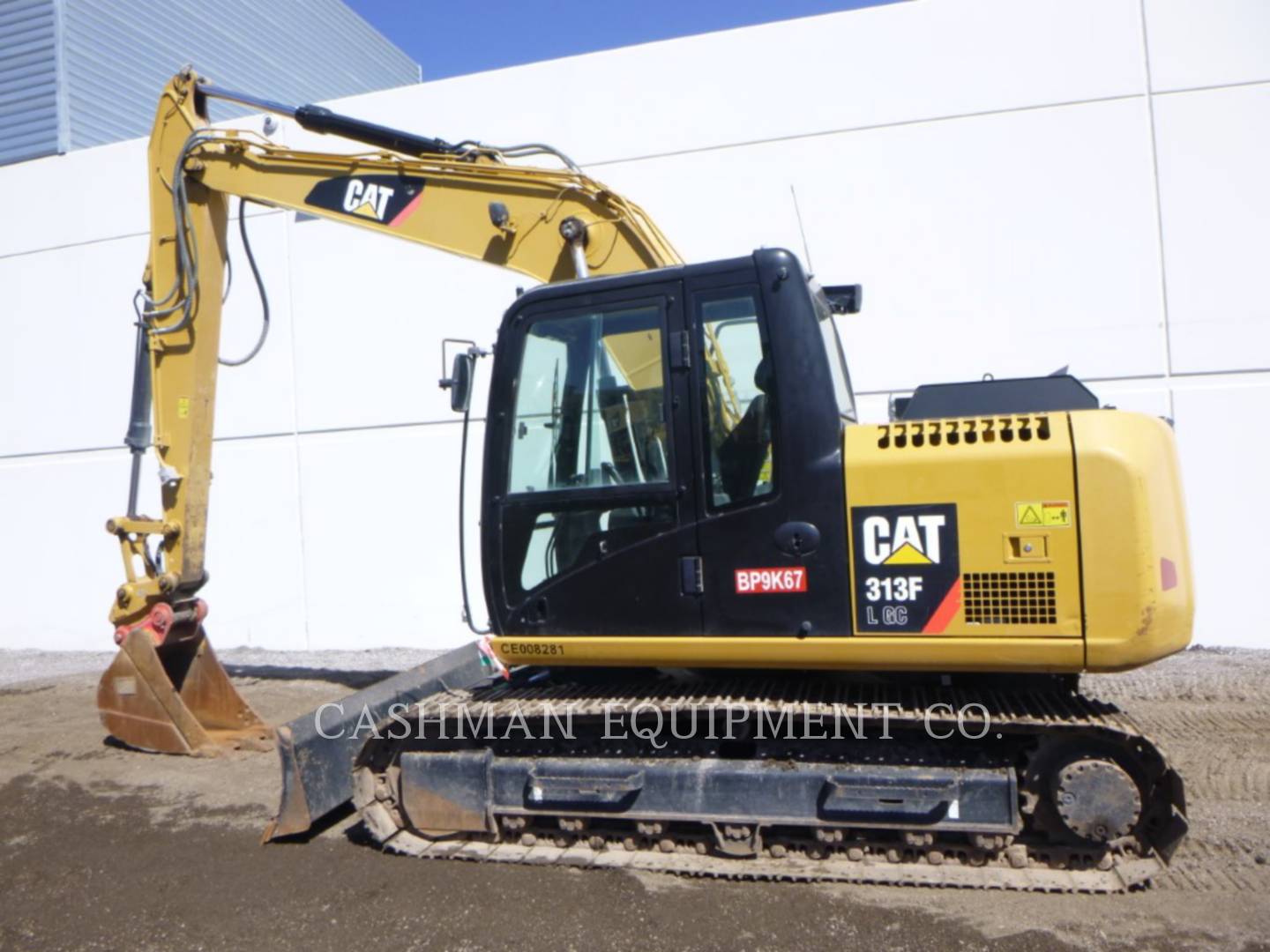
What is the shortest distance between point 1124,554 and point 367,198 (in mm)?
4285

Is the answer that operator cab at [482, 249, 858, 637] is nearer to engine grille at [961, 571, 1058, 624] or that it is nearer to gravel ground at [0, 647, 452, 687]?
engine grille at [961, 571, 1058, 624]

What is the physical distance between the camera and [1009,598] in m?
3.94

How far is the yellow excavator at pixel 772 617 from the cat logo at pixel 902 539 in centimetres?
1

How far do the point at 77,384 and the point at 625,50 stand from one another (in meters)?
6.73

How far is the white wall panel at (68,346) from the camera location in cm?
1105

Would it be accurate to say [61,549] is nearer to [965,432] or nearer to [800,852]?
[800,852]

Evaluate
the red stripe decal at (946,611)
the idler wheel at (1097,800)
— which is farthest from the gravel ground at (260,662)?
the idler wheel at (1097,800)

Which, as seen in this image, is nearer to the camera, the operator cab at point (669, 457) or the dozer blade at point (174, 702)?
the operator cab at point (669, 457)

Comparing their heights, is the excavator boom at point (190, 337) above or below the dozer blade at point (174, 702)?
above

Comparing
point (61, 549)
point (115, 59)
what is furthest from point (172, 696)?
point (115, 59)

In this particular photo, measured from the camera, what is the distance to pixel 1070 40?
8555mm

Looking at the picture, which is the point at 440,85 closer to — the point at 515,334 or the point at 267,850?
the point at 515,334

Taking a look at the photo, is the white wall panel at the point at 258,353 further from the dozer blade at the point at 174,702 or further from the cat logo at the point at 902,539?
the cat logo at the point at 902,539

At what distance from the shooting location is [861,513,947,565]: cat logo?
4.00m
